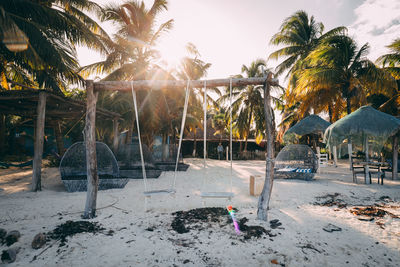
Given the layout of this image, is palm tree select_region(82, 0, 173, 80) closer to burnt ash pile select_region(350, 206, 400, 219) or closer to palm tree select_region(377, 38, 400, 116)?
burnt ash pile select_region(350, 206, 400, 219)

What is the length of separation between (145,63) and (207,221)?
9961 mm

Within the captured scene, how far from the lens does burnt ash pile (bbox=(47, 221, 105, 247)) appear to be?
326cm

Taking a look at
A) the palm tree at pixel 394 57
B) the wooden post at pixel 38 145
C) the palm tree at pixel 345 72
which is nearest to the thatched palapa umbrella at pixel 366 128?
the palm tree at pixel 345 72

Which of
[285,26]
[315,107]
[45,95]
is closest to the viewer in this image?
[45,95]

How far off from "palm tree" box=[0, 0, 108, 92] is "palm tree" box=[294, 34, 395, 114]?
11.1 meters

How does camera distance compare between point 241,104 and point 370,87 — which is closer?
point 370,87

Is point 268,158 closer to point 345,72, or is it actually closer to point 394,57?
point 345,72

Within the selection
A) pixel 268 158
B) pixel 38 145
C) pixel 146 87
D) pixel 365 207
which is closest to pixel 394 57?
pixel 365 207

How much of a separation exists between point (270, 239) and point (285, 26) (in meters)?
16.6

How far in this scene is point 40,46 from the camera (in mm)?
5762

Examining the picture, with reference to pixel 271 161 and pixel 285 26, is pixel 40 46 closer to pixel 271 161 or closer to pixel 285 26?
pixel 271 161

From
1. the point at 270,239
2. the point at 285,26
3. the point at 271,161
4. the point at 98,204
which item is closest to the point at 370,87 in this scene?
the point at 285,26

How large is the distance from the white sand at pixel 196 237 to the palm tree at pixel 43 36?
4137 mm

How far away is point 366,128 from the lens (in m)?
7.20
